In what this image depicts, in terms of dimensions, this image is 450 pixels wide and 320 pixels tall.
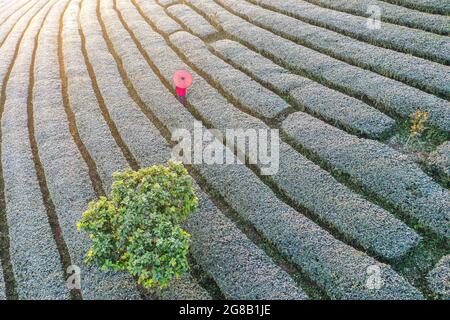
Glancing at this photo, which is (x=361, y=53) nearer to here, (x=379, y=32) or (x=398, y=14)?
(x=379, y=32)

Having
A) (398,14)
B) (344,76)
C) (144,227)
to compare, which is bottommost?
(144,227)

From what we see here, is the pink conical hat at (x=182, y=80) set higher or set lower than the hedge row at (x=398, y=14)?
lower

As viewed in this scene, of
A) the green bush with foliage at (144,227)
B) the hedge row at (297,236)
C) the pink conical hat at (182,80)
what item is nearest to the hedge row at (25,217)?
the green bush with foliage at (144,227)

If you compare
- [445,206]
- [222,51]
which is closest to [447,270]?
[445,206]

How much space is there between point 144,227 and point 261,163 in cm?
496

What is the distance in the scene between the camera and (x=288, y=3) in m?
20.1

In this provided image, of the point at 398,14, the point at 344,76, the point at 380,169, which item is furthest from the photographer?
the point at 398,14

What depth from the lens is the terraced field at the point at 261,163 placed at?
29.7 ft

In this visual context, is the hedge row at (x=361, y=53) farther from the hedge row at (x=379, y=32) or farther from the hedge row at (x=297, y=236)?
the hedge row at (x=297, y=236)

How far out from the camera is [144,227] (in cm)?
811

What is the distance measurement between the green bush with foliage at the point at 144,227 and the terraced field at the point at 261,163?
1312mm

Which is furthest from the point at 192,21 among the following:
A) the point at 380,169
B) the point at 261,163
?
the point at 380,169

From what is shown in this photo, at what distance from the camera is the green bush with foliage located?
7.87 metres
